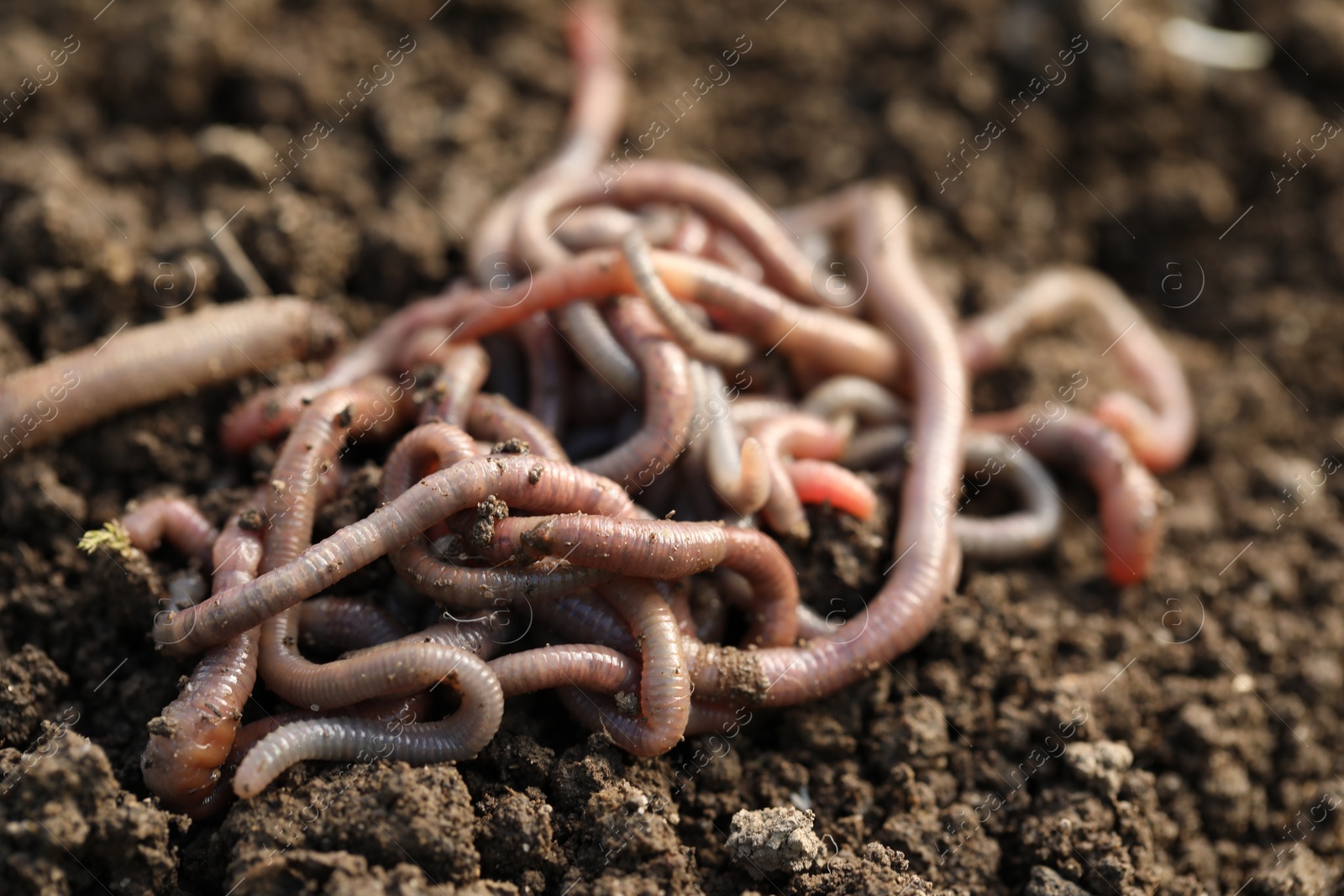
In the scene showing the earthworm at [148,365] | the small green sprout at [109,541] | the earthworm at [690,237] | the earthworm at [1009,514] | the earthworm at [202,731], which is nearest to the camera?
the earthworm at [202,731]

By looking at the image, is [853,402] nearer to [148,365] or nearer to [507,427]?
[507,427]

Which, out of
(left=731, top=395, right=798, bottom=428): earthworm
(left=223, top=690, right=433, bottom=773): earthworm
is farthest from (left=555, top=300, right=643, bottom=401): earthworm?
(left=223, top=690, right=433, bottom=773): earthworm

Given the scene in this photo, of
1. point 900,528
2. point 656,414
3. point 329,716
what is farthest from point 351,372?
point 900,528

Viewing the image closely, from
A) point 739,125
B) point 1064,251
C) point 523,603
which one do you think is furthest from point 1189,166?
point 523,603

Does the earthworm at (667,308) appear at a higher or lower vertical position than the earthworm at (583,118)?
lower

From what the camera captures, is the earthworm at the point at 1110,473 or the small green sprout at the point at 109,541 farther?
the earthworm at the point at 1110,473

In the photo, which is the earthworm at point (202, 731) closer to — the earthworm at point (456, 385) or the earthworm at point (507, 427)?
the earthworm at point (456, 385)

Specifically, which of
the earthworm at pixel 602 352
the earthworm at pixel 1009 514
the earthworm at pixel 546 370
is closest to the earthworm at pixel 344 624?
the earthworm at pixel 546 370
